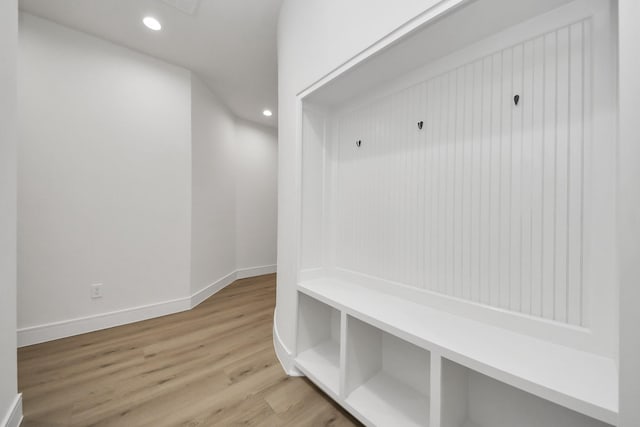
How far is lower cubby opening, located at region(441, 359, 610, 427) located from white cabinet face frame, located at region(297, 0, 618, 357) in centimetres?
26

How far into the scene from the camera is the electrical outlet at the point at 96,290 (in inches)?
92.0

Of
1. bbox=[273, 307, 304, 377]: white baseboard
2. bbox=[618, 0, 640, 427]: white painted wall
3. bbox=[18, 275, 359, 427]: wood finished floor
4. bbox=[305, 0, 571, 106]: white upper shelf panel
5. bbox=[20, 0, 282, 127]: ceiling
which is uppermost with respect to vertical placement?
bbox=[20, 0, 282, 127]: ceiling

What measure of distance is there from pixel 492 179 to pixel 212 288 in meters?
3.38

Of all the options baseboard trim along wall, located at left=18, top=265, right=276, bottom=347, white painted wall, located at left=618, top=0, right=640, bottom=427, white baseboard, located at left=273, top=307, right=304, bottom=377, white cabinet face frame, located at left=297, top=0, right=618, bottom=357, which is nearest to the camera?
white painted wall, located at left=618, top=0, right=640, bottom=427

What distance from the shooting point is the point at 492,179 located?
1.09 meters

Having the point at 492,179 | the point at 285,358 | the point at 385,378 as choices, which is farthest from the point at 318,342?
the point at 492,179

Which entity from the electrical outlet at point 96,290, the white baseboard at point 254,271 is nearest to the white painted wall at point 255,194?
the white baseboard at point 254,271

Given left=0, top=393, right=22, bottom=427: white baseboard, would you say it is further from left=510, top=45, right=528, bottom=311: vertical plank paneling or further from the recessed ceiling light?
the recessed ceiling light

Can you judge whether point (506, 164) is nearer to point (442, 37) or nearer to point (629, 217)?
point (629, 217)

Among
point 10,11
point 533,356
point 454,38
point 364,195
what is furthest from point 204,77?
point 533,356

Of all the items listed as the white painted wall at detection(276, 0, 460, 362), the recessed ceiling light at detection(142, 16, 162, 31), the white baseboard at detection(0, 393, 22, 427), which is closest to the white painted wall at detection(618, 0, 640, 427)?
the white painted wall at detection(276, 0, 460, 362)

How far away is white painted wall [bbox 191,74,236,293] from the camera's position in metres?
3.00

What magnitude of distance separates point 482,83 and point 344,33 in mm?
739

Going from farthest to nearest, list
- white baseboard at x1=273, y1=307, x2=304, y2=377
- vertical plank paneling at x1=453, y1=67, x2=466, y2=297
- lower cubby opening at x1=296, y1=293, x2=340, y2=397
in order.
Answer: white baseboard at x1=273, y1=307, x2=304, y2=377, lower cubby opening at x1=296, y1=293, x2=340, y2=397, vertical plank paneling at x1=453, y1=67, x2=466, y2=297
